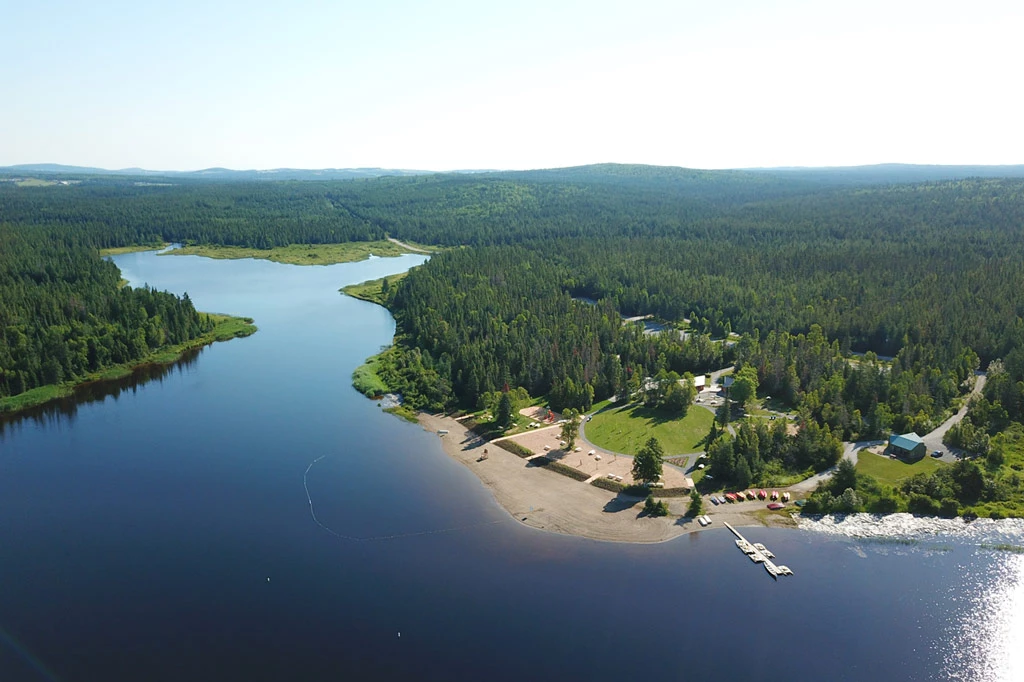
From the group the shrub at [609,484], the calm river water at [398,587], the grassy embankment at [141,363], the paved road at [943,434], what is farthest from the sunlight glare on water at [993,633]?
the grassy embankment at [141,363]

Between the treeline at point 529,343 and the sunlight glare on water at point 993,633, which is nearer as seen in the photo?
the sunlight glare on water at point 993,633

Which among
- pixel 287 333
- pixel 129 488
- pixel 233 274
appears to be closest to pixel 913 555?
pixel 129 488

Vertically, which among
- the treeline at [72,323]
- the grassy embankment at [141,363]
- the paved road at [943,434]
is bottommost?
the paved road at [943,434]

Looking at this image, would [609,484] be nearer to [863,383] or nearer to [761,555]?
[761,555]

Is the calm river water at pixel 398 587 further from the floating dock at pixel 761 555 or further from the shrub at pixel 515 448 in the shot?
the shrub at pixel 515 448

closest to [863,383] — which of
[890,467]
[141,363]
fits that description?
[890,467]

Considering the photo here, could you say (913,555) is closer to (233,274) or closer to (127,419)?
(127,419)
